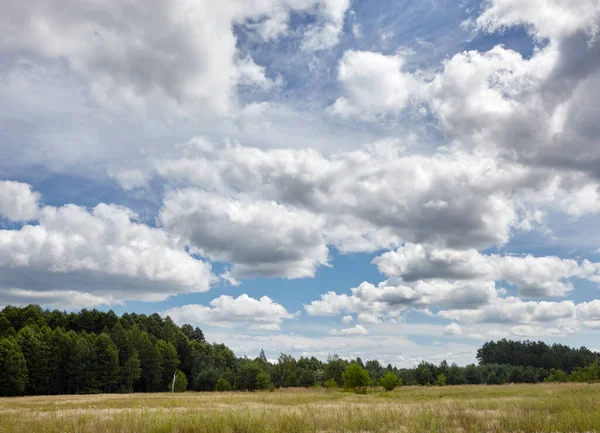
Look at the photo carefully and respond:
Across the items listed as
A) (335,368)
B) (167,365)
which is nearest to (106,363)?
(167,365)

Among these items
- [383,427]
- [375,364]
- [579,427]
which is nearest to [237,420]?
[383,427]

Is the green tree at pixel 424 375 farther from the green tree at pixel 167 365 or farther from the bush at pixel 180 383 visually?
the green tree at pixel 167 365

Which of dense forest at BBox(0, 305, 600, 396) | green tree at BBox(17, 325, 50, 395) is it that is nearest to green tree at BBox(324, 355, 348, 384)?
dense forest at BBox(0, 305, 600, 396)

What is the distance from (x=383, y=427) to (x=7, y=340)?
85.3 meters

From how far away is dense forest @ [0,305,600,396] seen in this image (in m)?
76.2

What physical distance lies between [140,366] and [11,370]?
3017cm

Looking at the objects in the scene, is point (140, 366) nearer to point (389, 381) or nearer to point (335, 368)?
point (335, 368)

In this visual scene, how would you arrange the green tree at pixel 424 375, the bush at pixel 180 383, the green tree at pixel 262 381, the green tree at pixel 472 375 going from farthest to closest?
the green tree at pixel 472 375
the green tree at pixel 424 375
the bush at pixel 180 383
the green tree at pixel 262 381

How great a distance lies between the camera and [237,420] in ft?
48.6

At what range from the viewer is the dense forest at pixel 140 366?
250 feet

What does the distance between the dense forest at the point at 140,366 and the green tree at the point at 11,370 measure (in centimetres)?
14

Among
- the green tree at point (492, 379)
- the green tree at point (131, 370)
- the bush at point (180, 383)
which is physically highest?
the green tree at point (131, 370)

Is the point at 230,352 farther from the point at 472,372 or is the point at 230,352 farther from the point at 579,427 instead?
the point at 579,427

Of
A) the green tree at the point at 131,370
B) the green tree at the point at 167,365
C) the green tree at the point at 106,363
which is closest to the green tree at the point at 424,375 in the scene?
the green tree at the point at 167,365
